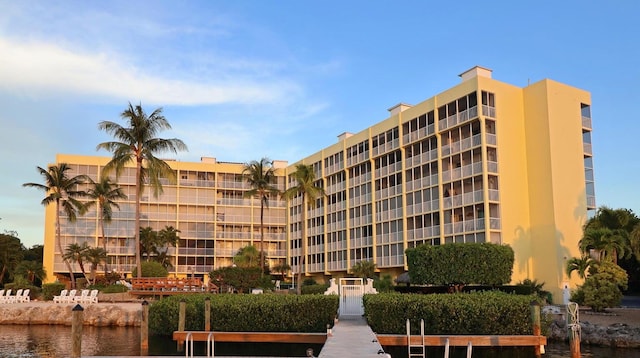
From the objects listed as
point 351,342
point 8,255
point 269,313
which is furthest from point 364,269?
point 8,255

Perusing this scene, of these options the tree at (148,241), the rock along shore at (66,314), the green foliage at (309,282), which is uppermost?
the tree at (148,241)

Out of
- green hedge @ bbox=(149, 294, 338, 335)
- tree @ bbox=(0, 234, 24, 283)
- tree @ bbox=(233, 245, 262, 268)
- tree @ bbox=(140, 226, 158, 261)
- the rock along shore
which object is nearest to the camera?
green hedge @ bbox=(149, 294, 338, 335)

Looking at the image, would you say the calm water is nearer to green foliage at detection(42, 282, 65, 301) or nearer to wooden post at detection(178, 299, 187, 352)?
wooden post at detection(178, 299, 187, 352)

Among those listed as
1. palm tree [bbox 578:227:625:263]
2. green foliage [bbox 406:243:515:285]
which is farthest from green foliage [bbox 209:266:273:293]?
palm tree [bbox 578:227:625:263]

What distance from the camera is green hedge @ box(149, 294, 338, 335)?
24.5m

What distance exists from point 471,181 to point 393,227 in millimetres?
11020

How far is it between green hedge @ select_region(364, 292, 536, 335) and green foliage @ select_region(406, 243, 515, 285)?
919 cm

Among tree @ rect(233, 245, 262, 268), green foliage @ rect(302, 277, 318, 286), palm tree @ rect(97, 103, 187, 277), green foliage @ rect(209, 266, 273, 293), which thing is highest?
palm tree @ rect(97, 103, 187, 277)

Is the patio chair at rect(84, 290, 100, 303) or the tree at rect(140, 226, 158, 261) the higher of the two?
the tree at rect(140, 226, 158, 261)

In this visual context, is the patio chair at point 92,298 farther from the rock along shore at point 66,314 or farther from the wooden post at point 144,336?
the wooden post at point 144,336

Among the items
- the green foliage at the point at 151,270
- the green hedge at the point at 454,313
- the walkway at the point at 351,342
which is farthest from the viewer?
the green foliage at the point at 151,270

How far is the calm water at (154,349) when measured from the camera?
23.8m

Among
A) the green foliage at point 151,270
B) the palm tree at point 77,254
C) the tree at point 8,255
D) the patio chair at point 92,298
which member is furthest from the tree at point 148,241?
the patio chair at point 92,298

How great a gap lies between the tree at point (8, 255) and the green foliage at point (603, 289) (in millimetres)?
60846
